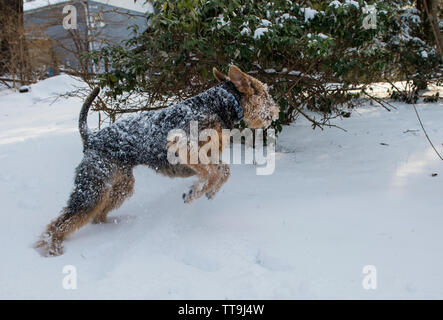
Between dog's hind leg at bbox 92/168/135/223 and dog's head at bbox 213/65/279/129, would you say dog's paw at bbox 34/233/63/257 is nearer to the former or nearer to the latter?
dog's hind leg at bbox 92/168/135/223

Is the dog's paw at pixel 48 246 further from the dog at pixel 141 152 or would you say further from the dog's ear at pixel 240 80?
the dog's ear at pixel 240 80

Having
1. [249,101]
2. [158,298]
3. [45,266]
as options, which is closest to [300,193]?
[249,101]

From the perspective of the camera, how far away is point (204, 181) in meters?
2.89

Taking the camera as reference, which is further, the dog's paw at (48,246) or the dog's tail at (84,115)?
the dog's tail at (84,115)

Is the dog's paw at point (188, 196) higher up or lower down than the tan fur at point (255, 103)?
lower down

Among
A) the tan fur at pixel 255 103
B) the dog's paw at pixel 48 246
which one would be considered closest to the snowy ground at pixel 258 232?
the dog's paw at pixel 48 246

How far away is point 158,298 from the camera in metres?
2.00

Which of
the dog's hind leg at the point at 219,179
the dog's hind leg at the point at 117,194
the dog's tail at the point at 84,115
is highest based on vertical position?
the dog's tail at the point at 84,115

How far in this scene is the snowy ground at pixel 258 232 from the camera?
2090mm

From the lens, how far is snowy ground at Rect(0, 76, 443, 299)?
6.86 feet

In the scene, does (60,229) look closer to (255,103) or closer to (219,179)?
(219,179)

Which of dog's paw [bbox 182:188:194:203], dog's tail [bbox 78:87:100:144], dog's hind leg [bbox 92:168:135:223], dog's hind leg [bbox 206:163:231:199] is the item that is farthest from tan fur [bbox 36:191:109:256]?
dog's hind leg [bbox 206:163:231:199]

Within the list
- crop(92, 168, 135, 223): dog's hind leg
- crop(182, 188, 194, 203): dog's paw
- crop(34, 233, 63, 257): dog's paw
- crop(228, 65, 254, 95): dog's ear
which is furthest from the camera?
crop(92, 168, 135, 223): dog's hind leg

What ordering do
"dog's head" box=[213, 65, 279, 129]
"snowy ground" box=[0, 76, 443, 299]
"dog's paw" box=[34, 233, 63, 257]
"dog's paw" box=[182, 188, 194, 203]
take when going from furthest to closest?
1. "dog's head" box=[213, 65, 279, 129]
2. "dog's paw" box=[182, 188, 194, 203]
3. "dog's paw" box=[34, 233, 63, 257]
4. "snowy ground" box=[0, 76, 443, 299]
